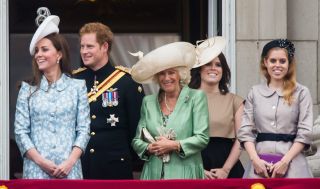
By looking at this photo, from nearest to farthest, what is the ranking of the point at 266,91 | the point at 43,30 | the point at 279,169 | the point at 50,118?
the point at 50,118
the point at 279,169
the point at 43,30
the point at 266,91

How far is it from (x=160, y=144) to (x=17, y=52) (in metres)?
5.95

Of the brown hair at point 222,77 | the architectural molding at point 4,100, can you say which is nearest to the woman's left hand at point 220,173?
the brown hair at point 222,77

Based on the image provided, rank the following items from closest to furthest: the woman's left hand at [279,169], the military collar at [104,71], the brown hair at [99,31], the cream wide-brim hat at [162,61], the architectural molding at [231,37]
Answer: the woman's left hand at [279,169] → the cream wide-brim hat at [162,61] → the brown hair at [99,31] → the military collar at [104,71] → the architectural molding at [231,37]

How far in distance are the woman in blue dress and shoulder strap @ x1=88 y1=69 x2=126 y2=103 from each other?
2.37 ft

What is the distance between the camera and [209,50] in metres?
12.1

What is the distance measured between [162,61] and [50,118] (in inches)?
41.5

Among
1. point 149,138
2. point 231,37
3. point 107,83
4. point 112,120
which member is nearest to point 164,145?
point 149,138

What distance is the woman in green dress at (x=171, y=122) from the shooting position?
11141mm

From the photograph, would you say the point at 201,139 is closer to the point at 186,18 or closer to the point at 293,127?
the point at 293,127

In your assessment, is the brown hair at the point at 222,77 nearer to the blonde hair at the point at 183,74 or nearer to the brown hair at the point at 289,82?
the blonde hair at the point at 183,74

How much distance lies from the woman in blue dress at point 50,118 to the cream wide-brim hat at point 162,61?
55cm

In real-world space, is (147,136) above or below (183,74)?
below

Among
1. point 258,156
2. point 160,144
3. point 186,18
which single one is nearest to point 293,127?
point 258,156

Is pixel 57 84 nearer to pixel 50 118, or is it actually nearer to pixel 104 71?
pixel 50 118
